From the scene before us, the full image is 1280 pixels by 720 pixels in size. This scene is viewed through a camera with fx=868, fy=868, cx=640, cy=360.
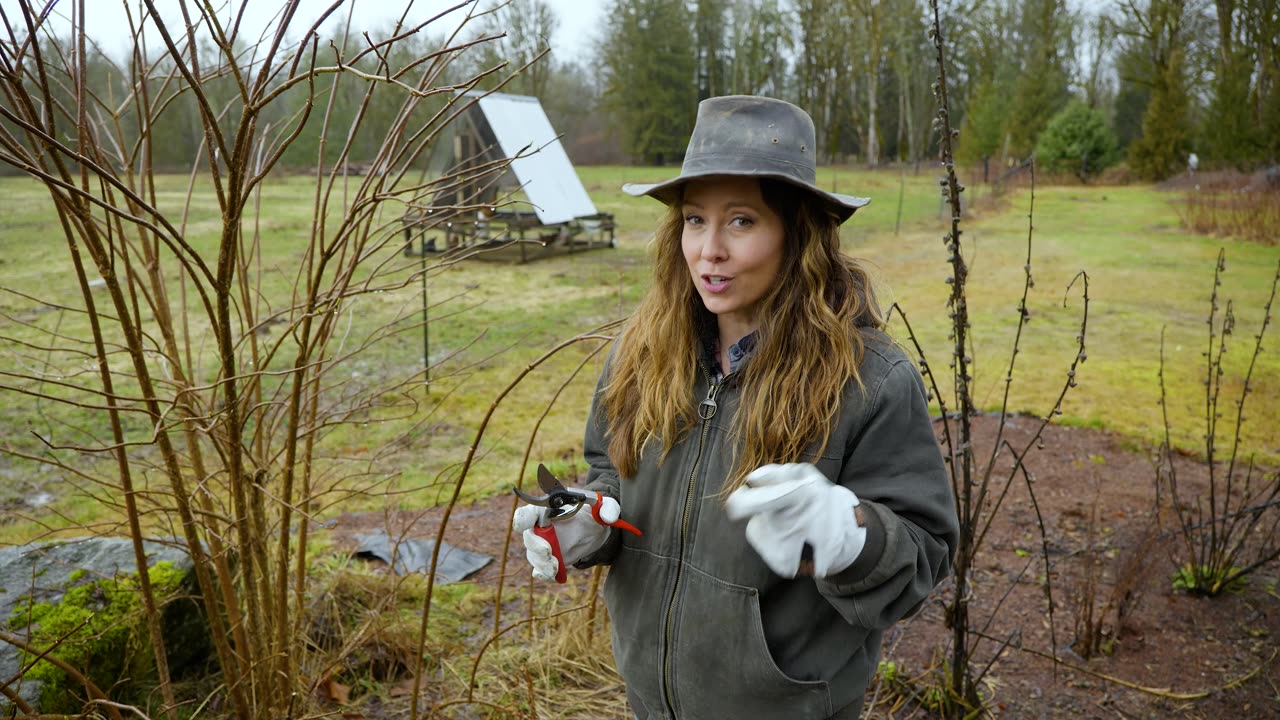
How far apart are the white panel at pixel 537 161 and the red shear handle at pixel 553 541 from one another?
10188 mm

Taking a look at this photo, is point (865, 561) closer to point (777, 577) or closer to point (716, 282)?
point (777, 577)

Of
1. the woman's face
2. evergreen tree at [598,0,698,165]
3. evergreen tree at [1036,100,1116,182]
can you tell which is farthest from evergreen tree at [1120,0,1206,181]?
the woman's face

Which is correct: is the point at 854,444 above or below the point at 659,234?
below

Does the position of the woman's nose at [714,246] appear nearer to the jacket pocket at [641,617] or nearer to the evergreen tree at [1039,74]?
the jacket pocket at [641,617]

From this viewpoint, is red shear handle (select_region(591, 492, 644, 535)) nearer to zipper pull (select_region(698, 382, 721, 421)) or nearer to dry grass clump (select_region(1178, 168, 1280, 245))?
zipper pull (select_region(698, 382, 721, 421))

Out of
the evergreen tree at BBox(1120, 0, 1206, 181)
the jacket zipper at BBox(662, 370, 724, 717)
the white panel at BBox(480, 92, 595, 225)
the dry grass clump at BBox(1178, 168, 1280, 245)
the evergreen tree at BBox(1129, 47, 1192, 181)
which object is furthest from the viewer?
the evergreen tree at BBox(1129, 47, 1192, 181)

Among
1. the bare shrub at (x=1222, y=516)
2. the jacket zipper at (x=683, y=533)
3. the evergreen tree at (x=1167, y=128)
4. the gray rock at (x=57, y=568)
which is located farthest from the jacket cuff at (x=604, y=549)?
the evergreen tree at (x=1167, y=128)

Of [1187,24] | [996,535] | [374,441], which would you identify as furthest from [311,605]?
[1187,24]

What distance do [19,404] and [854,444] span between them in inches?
248

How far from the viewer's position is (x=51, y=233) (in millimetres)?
12555

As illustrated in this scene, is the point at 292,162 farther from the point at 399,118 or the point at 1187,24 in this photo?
the point at 399,118

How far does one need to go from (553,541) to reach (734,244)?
0.66m

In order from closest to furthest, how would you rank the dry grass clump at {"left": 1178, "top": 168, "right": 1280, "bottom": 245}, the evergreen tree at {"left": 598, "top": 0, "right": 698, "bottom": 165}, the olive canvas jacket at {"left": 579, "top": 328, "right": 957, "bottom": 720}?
the olive canvas jacket at {"left": 579, "top": 328, "right": 957, "bottom": 720} < the dry grass clump at {"left": 1178, "top": 168, "right": 1280, "bottom": 245} < the evergreen tree at {"left": 598, "top": 0, "right": 698, "bottom": 165}

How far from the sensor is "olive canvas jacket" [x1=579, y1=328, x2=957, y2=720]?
1.46m
